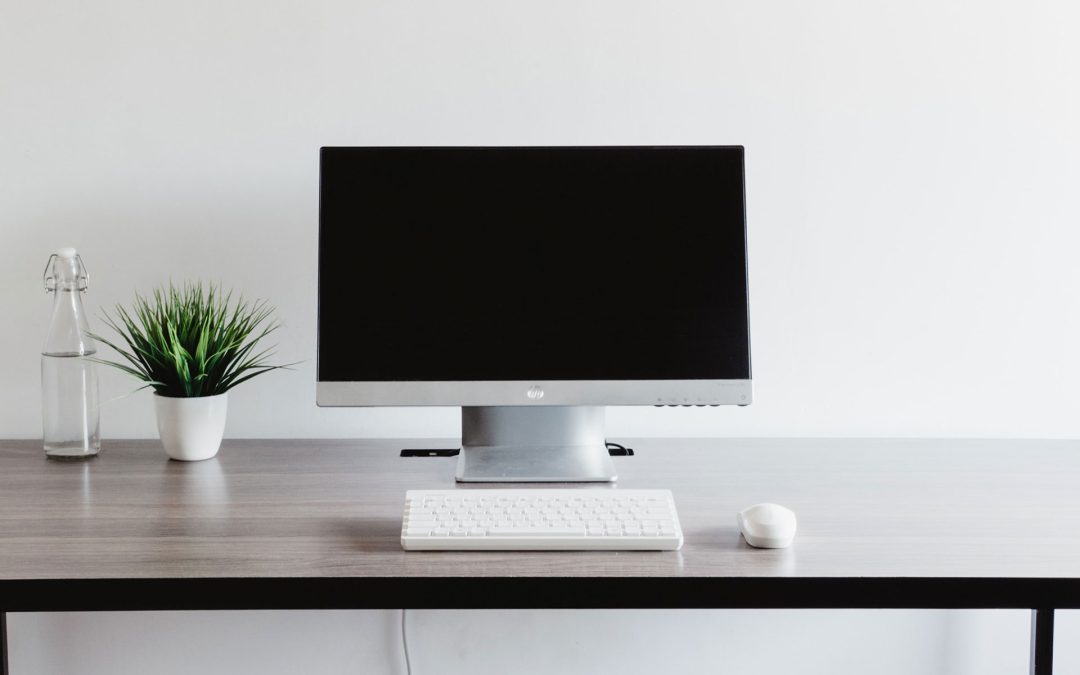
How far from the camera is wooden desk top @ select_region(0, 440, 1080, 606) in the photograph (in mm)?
918

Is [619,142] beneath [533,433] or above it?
above

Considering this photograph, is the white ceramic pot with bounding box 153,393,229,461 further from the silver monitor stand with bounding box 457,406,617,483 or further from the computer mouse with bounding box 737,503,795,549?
the computer mouse with bounding box 737,503,795,549

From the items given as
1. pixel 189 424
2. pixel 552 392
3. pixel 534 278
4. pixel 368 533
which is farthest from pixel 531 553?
pixel 189 424

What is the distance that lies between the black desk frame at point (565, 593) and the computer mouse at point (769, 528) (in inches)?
3.1

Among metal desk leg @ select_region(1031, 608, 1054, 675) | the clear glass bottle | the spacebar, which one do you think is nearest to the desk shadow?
the spacebar

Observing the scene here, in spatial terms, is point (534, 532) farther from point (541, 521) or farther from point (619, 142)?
point (619, 142)

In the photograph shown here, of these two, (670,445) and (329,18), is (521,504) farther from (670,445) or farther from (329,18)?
(329,18)

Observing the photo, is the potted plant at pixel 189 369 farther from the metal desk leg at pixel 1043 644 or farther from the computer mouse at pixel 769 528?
the metal desk leg at pixel 1043 644

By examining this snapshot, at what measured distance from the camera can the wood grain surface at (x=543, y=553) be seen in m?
0.92

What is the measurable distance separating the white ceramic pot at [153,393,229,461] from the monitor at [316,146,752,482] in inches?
8.8

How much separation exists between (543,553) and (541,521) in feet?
0.15

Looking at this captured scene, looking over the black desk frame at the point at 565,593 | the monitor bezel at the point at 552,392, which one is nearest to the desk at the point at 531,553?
the black desk frame at the point at 565,593

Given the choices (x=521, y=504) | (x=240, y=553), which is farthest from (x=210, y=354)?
(x=521, y=504)

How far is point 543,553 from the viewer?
96 cm
